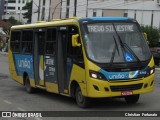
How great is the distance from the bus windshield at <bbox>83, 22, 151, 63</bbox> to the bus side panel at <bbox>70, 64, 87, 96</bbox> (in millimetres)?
534

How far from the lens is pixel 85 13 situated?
423ft

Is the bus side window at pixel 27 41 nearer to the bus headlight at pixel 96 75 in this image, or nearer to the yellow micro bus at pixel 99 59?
the yellow micro bus at pixel 99 59

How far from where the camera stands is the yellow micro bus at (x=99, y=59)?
11031 millimetres

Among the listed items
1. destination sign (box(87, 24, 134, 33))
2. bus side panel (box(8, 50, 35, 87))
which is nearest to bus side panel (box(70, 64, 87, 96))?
destination sign (box(87, 24, 134, 33))

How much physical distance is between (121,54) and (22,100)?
3.90m

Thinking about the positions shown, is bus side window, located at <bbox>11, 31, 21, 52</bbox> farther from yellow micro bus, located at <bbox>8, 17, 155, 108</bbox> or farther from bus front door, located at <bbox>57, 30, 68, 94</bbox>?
bus front door, located at <bbox>57, 30, 68, 94</bbox>

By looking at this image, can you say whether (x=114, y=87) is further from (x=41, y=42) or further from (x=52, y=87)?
(x=41, y=42)

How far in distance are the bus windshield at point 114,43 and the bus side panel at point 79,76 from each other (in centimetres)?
53

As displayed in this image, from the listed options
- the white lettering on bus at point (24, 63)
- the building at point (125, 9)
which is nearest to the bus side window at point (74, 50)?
the white lettering on bus at point (24, 63)

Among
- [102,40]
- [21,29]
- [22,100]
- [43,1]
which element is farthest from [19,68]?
[43,1]

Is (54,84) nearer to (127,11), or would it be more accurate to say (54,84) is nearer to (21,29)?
(21,29)

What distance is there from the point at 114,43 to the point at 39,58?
3.86 metres

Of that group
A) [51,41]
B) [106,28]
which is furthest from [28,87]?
[106,28]

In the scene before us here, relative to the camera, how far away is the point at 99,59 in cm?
1118
